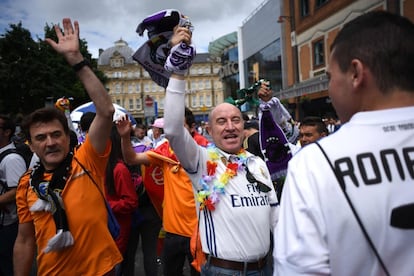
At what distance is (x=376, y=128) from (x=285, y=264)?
1.78ft

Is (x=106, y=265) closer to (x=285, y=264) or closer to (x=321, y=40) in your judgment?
(x=285, y=264)

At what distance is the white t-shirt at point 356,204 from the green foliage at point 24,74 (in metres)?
26.8

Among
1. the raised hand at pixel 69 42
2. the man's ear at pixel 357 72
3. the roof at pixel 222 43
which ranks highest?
the roof at pixel 222 43

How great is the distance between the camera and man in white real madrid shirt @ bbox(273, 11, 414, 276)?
1033 mm

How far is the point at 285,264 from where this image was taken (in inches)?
42.6

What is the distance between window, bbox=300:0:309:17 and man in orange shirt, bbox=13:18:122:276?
2314cm

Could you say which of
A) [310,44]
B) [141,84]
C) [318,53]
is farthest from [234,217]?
[141,84]

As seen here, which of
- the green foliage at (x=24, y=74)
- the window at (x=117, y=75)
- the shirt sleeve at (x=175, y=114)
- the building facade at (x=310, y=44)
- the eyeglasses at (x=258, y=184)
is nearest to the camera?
the shirt sleeve at (x=175, y=114)

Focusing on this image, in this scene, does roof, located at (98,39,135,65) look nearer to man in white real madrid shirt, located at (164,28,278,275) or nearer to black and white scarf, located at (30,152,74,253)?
black and white scarf, located at (30,152,74,253)

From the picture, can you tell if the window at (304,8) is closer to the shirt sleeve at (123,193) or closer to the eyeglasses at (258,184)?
the shirt sleeve at (123,193)

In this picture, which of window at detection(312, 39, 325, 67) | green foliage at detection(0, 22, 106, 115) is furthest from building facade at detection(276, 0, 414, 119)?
green foliage at detection(0, 22, 106, 115)

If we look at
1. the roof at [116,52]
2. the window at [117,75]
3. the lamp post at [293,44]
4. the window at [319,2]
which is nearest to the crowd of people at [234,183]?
the window at [319,2]

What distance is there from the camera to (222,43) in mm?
53281

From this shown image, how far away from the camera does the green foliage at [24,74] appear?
25.4m
